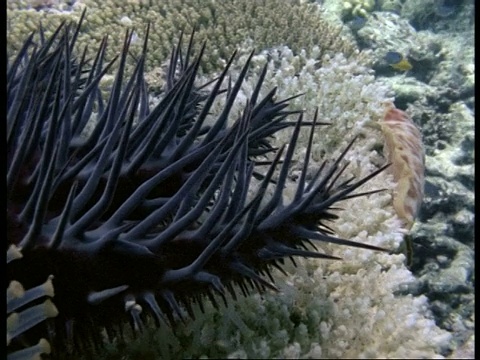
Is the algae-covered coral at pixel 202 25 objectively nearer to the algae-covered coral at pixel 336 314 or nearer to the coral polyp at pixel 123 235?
the algae-covered coral at pixel 336 314

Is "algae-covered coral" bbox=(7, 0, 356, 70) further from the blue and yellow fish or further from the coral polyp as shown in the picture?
the coral polyp

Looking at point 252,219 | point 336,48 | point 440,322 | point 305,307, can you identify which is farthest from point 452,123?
point 252,219

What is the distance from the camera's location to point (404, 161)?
117 inches

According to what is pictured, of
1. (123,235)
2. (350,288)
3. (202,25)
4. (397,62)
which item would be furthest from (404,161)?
(397,62)

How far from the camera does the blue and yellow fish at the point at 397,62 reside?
17.8 feet

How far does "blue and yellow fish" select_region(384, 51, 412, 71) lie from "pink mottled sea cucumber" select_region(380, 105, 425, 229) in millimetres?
2178

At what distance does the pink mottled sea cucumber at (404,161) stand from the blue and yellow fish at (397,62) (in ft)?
7.14

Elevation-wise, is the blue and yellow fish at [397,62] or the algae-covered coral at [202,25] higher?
the blue and yellow fish at [397,62]

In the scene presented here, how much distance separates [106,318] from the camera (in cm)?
121

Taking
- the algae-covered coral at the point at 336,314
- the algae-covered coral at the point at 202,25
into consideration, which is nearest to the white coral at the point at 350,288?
the algae-covered coral at the point at 336,314

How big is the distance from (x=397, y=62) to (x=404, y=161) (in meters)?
2.88

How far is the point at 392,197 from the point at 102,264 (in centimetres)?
201

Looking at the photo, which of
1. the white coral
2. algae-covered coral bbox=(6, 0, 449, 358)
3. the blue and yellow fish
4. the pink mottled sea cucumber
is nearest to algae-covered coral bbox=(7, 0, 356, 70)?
the blue and yellow fish

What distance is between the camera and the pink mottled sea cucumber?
9.04 ft
